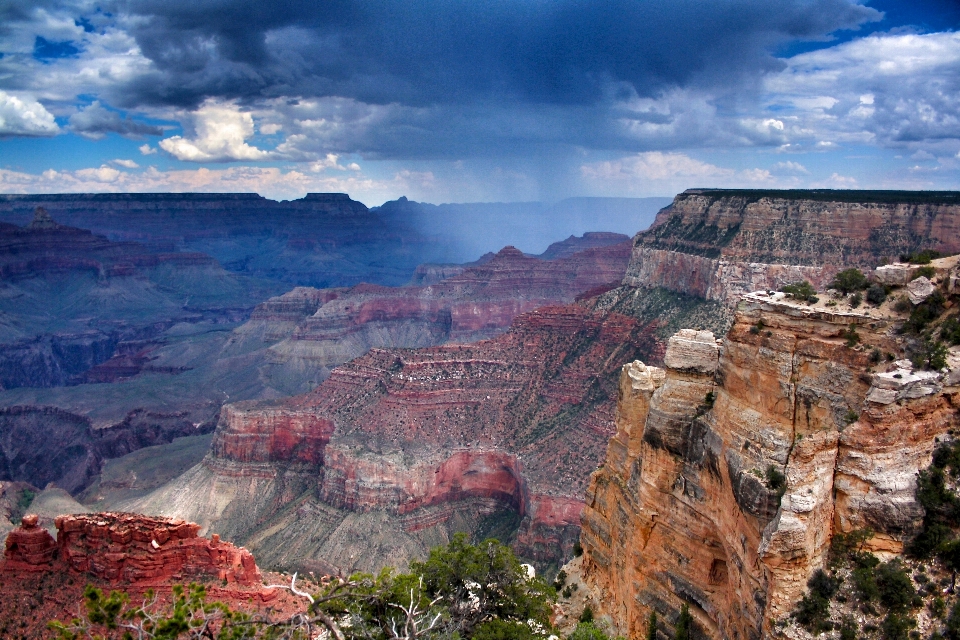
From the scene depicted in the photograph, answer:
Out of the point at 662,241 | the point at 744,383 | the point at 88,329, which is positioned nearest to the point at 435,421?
the point at 662,241

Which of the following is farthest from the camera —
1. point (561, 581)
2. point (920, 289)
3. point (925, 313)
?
point (561, 581)

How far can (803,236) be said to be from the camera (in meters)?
60.8

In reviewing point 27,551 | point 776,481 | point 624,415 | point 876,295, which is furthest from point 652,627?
point 27,551

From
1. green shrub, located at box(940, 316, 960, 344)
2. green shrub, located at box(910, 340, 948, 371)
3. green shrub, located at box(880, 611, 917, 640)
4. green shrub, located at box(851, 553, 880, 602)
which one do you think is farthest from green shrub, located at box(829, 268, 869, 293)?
green shrub, located at box(880, 611, 917, 640)

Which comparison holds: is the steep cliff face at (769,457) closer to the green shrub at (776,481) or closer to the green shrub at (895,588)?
the green shrub at (776,481)

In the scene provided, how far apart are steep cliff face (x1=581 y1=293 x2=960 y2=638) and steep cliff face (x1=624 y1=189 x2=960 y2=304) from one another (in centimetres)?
4095

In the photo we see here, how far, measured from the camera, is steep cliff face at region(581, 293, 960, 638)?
53.9 feet

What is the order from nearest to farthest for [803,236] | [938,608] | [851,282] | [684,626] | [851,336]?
[938,608] < [851,336] < [851,282] < [684,626] < [803,236]

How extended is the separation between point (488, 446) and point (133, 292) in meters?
141

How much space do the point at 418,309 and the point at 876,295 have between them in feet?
402

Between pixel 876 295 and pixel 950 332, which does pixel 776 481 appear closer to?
pixel 950 332

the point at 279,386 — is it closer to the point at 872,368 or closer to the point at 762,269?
the point at 762,269

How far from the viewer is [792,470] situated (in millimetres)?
16906

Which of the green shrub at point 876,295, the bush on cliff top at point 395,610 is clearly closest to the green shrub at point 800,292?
the green shrub at point 876,295
